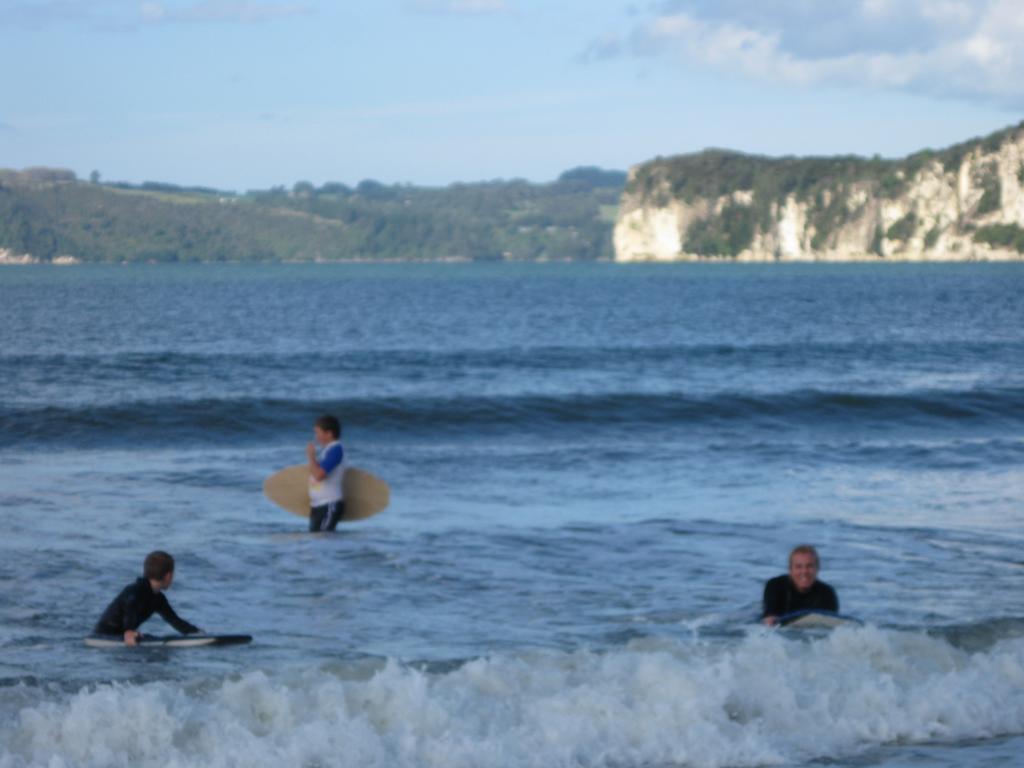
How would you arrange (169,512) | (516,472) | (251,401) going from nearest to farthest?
(169,512), (516,472), (251,401)

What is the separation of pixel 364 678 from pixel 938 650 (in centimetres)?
444

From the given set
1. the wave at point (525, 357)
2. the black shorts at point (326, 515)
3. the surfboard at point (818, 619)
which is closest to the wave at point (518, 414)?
the wave at point (525, 357)

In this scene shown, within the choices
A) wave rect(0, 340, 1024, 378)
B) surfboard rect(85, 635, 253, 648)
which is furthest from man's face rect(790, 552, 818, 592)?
wave rect(0, 340, 1024, 378)

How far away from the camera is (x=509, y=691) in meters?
9.69

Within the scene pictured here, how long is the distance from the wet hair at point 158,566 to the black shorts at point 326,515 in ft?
19.1

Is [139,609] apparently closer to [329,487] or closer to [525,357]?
[329,487]

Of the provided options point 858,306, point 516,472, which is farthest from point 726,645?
point 858,306

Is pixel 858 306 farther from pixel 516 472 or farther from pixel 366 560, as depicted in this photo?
pixel 366 560

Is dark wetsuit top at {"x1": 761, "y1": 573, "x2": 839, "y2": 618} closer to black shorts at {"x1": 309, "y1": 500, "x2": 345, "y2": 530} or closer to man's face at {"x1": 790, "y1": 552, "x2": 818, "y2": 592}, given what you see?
man's face at {"x1": 790, "y1": 552, "x2": 818, "y2": 592}

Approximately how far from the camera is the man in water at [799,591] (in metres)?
11.6

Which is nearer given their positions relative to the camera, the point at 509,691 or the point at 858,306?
the point at 509,691

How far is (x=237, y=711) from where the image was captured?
9109 mm

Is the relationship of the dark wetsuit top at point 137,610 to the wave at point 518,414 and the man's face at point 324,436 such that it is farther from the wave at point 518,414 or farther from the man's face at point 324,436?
the wave at point 518,414

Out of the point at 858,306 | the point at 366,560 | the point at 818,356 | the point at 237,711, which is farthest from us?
the point at 858,306
